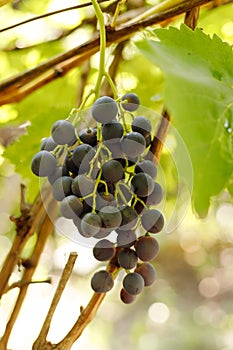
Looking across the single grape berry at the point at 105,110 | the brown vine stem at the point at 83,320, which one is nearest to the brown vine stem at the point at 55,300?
the brown vine stem at the point at 83,320

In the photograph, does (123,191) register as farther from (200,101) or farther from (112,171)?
(200,101)

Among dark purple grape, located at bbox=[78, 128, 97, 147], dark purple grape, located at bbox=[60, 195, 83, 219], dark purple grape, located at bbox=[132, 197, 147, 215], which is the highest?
dark purple grape, located at bbox=[78, 128, 97, 147]

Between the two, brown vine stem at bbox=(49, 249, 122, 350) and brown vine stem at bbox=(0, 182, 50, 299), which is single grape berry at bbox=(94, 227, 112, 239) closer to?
brown vine stem at bbox=(49, 249, 122, 350)

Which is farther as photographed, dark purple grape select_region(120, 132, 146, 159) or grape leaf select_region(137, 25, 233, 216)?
dark purple grape select_region(120, 132, 146, 159)

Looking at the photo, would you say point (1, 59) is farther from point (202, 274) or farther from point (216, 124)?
point (202, 274)

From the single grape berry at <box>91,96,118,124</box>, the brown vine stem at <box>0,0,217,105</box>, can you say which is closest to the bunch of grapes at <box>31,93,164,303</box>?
the single grape berry at <box>91,96,118,124</box>

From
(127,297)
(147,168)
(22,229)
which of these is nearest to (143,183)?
(147,168)

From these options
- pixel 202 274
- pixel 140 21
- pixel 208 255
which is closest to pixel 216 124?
pixel 140 21
